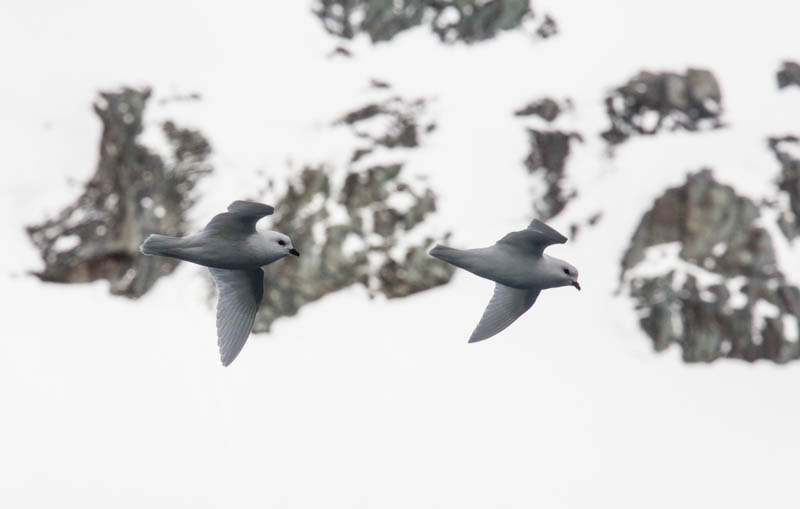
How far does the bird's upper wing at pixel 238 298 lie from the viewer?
1141 centimetres

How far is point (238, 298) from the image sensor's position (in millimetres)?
11703

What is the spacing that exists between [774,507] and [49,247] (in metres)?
25.3

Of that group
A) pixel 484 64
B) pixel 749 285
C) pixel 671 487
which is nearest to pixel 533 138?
pixel 484 64

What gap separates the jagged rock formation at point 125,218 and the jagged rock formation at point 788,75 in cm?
2376

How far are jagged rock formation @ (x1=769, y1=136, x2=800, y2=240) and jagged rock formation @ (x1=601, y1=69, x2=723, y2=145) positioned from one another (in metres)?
3.08

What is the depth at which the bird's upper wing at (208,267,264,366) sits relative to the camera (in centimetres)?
1141

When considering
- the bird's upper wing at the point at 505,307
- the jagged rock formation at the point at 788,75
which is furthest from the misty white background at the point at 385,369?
the bird's upper wing at the point at 505,307

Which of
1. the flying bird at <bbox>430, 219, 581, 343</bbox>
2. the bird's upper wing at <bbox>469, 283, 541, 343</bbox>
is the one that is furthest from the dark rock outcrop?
the flying bird at <bbox>430, 219, 581, 343</bbox>

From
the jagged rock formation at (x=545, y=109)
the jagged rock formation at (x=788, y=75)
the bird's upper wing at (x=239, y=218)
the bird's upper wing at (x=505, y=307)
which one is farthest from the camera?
the jagged rock formation at (x=788, y=75)

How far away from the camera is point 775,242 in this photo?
99.1ft

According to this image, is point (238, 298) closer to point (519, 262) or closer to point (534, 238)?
point (519, 262)

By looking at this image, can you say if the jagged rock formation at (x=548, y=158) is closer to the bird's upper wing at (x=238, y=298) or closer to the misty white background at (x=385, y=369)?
the misty white background at (x=385, y=369)

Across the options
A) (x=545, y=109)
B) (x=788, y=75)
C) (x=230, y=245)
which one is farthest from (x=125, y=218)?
(x=788, y=75)

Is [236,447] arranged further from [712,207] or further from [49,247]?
[712,207]
